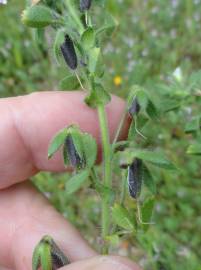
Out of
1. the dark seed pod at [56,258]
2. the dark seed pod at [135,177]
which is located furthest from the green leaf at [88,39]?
→ the dark seed pod at [56,258]

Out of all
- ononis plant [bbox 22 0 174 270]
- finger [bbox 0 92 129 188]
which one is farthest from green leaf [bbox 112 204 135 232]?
finger [bbox 0 92 129 188]

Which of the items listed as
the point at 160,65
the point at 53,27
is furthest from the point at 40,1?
the point at 160,65

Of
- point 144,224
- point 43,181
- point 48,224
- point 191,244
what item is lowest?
point 191,244

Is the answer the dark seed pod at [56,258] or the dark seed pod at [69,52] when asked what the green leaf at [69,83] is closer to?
the dark seed pod at [69,52]

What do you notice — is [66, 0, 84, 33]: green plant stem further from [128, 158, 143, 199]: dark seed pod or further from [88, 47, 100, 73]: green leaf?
[128, 158, 143, 199]: dark seed pod

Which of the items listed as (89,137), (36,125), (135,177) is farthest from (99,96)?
(36,125)

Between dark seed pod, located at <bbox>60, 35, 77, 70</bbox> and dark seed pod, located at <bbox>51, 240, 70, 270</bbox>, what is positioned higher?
dark seed pod, located at <bbox>60, 35, 77, 70</bbox>

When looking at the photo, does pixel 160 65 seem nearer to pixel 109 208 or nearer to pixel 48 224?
pixel 48 224

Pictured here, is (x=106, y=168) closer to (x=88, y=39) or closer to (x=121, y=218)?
(x=121, y=218)
